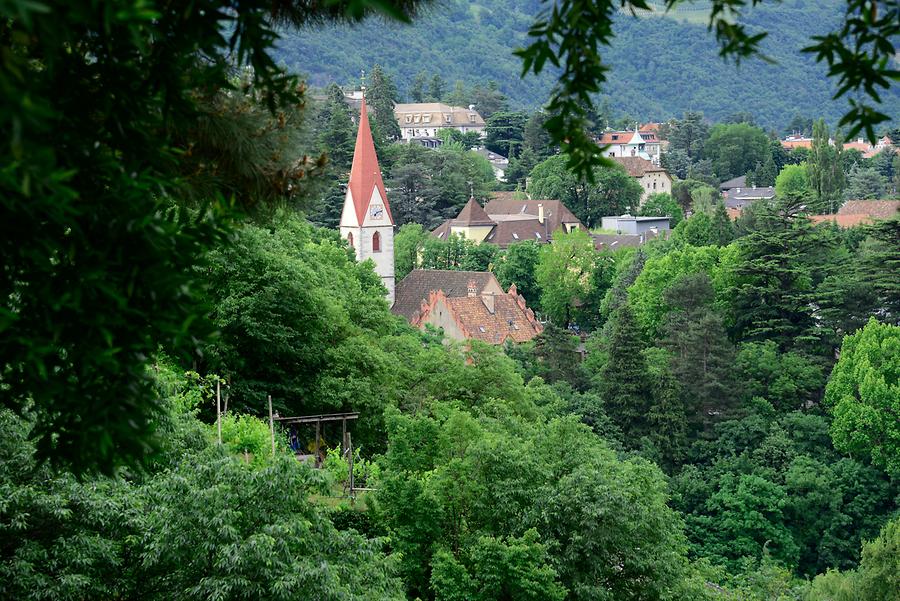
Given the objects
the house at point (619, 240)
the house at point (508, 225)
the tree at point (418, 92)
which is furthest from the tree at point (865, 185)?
the tree at point (418, 92)

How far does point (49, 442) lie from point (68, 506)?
4.30 meters

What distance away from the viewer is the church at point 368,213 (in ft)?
176

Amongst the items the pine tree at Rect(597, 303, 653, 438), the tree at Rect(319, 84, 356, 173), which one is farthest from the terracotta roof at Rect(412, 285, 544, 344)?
the tree at Rect(319, 84, 356, 173)

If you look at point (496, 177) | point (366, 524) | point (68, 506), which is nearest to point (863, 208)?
point (496, 177)

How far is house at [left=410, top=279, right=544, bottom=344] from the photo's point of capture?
46.9 meters

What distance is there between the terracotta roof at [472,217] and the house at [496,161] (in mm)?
24637

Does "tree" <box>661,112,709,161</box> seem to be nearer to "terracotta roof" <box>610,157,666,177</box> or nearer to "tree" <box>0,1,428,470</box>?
"terracotta roof" <box>610,157,666,177</box>

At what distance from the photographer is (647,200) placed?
83.7 m

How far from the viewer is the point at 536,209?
75.3 meters


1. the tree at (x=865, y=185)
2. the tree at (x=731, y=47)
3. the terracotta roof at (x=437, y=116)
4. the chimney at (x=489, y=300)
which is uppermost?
the terracotta roof at (x=437, y=116)

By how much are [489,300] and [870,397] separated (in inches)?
720

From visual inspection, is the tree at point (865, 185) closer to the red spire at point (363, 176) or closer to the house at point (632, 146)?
the house at point (632, 146)

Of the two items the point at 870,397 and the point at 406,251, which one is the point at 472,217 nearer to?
the point at 406,251

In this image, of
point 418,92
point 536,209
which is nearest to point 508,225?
point 536,209
